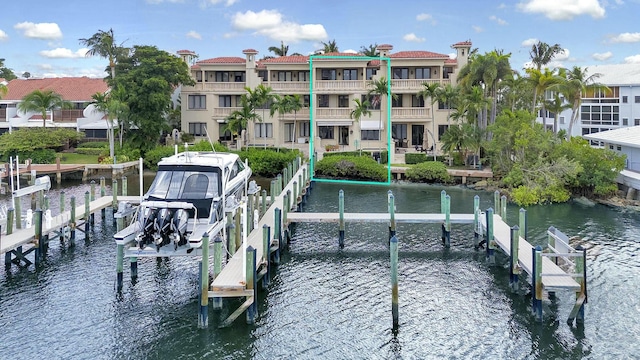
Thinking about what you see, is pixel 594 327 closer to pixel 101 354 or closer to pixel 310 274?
pixel 310 274

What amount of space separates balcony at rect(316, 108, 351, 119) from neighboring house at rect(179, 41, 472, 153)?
4 centimetres

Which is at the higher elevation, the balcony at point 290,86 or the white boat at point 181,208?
the balcony at point 290,86

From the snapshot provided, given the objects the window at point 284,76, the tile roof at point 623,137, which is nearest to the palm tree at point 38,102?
the window at point 284,76

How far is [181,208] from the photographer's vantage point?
21672 millimetres

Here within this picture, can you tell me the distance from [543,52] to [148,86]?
4818cm

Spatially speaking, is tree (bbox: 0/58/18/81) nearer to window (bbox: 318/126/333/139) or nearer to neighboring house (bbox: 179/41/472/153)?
neighboring house (bbox: 179/41/472/153)

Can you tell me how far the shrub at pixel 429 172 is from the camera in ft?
159

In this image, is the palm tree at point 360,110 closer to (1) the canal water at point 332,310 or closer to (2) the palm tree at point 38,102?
(1) the canal water at point 332,310

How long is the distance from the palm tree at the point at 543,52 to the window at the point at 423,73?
24.3m

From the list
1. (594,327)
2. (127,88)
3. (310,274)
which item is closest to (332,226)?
(310,274)

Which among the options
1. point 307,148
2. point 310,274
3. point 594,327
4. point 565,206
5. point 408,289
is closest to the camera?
point 594,327

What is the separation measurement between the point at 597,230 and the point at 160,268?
22707mm

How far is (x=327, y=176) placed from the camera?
51531 mm

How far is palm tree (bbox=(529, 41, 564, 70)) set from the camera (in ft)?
243
